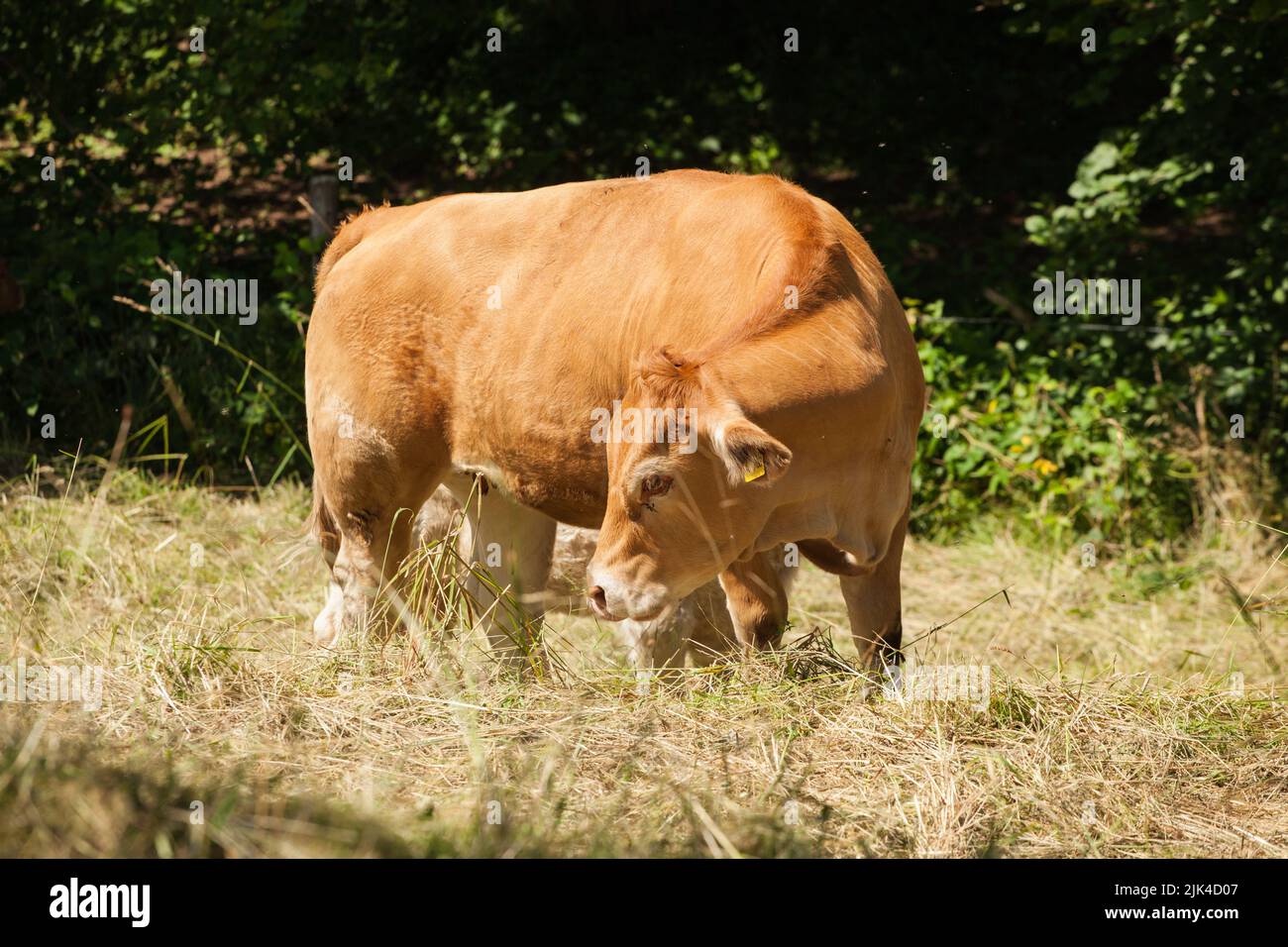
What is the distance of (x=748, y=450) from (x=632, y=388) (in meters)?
0.51

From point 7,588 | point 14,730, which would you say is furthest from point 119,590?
point 14,730

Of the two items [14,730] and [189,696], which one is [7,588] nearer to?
[189,696]

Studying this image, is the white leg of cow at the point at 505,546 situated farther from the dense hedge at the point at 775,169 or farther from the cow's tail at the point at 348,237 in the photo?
the dense hedge at the point at 775,169

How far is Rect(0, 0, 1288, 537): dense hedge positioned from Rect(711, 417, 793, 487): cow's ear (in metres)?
3.27

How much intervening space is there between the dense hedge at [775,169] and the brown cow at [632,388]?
4.51 ft

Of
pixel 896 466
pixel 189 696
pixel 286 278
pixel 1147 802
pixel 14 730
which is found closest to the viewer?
pixel 14 730

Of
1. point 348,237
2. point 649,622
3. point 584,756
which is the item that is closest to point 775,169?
point 348,237

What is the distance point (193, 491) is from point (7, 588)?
2.88m

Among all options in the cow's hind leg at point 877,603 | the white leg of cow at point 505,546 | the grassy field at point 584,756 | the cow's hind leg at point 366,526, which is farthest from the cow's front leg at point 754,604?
the cow's hind leg at point 366,526

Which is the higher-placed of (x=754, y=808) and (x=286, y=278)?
(x=286, y=278)

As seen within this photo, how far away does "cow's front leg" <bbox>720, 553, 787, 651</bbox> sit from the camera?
16.2 feet

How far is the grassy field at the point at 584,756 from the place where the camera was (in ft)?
9.72

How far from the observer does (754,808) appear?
3465mm

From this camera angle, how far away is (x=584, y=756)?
375 cm
